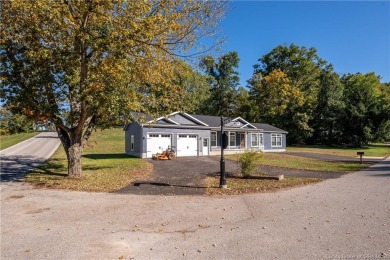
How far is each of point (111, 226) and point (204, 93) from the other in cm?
4583

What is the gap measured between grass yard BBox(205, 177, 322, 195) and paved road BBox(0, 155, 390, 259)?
869mm

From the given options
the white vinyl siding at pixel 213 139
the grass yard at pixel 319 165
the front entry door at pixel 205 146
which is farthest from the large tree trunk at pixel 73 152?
the white vinyl siding at pixel 213 139

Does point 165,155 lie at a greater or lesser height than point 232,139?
lesser

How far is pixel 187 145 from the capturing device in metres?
27.8

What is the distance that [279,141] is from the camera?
39188mm

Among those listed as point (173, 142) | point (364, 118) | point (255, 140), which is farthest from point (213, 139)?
point (364, 118)

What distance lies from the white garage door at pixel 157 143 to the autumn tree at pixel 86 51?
36.7 feet

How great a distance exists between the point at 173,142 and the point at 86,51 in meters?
15.0

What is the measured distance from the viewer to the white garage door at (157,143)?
25.0 meters

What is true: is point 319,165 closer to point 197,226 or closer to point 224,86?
point 197,226

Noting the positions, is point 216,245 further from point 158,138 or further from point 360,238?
point 158,138

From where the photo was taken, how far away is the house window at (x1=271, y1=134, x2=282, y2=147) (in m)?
38.2

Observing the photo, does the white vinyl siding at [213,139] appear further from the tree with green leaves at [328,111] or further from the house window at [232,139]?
the tree with green leaves at [328,111]

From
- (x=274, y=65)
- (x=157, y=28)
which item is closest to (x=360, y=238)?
(x=157, y=28)
